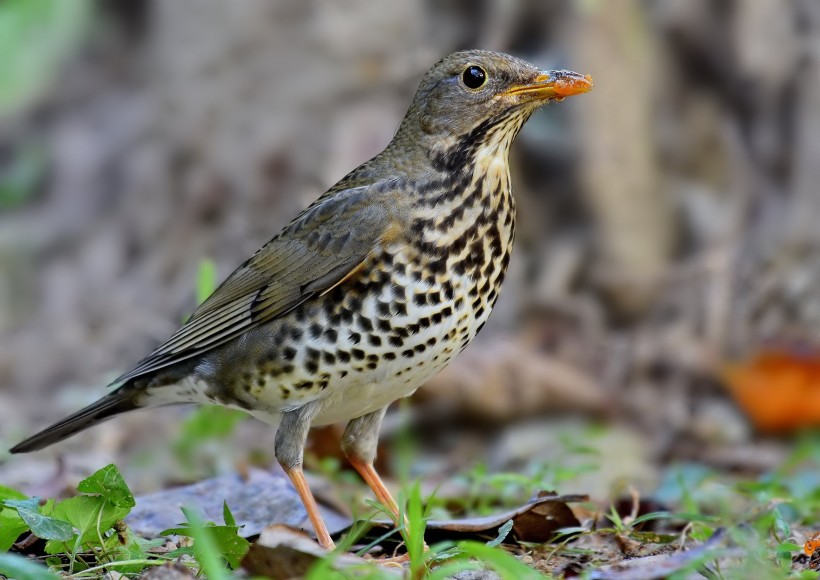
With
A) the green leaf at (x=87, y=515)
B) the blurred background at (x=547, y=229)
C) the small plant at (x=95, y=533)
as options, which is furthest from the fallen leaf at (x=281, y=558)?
the blurred background at (x=547, y=229)

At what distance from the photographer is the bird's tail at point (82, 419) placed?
5.06m

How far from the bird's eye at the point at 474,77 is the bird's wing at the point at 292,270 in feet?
1.83

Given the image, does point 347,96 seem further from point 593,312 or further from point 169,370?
point 169,370

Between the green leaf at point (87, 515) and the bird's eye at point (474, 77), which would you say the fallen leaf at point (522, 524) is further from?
the bird's eye at point (474, 77)

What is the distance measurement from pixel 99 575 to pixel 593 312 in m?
5.38

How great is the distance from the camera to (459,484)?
5652mm

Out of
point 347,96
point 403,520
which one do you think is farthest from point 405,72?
point 403,520

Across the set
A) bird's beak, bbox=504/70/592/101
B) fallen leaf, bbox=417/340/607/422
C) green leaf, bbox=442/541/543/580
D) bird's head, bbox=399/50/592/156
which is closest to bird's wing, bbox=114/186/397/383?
bird's head, bbox=399/50/592/156

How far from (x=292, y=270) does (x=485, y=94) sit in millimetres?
1014

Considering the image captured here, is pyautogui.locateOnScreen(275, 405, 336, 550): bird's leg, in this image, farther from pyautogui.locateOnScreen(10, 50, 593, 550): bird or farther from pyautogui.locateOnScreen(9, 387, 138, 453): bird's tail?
pyautogui.locateOnScreen(9, 387, 138, 453): bird's tail

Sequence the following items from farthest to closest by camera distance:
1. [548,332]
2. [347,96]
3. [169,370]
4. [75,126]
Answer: [75,126] → [347,96] → [548,332] → [169,370]

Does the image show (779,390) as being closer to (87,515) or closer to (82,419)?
(82,419)

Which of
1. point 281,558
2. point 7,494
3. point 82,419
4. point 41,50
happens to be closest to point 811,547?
point 281,558

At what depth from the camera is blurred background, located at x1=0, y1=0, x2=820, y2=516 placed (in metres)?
7.69
